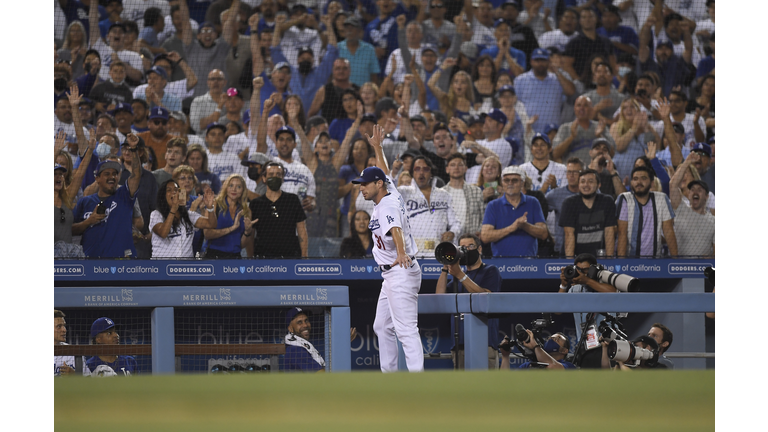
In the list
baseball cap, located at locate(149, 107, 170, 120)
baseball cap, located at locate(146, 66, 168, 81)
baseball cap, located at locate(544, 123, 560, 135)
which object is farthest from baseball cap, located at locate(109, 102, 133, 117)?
baseball cap, located at locate(544, 123, 560, 135)

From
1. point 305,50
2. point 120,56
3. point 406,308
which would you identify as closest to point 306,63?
point 305,50

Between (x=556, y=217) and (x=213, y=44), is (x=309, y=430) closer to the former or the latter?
(x=556, y=217)

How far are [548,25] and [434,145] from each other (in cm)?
275

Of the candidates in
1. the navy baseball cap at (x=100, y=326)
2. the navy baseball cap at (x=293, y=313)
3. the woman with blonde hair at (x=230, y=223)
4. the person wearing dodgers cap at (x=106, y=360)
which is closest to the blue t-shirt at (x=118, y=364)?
the person wearing dodgers cap at (x=106, y=360)

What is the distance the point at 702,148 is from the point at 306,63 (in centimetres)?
446

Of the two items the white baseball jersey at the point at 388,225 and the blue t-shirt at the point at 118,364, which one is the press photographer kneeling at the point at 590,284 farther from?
the blue t-shirt at the point at 118,364

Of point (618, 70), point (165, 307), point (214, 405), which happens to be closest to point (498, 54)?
point (618, 70)

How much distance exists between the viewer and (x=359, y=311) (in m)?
7.62

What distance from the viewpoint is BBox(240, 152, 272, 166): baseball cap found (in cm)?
784

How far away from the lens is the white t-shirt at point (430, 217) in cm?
751

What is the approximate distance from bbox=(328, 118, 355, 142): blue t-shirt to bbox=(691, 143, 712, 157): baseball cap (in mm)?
3638

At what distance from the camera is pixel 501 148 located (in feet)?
27.0

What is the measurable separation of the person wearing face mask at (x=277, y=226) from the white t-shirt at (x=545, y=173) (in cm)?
238

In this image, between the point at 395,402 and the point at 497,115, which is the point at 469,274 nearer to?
the point at 395,402
